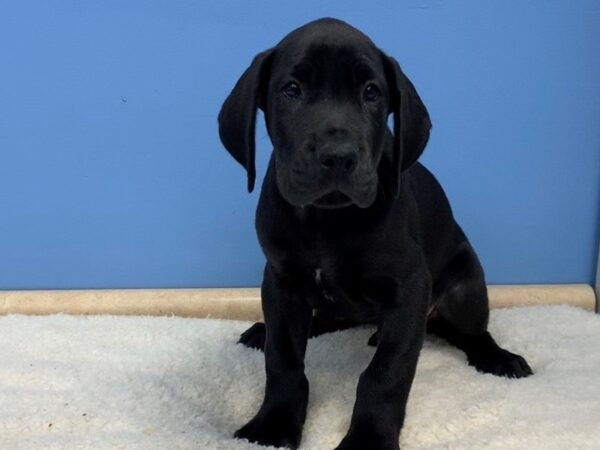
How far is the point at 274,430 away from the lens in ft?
6.29

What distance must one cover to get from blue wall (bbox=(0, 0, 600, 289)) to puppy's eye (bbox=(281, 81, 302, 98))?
987 mm

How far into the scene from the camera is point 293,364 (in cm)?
203

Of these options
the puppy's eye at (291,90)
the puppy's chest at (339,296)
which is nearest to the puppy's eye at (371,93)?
the puppy's eye at (291,90)

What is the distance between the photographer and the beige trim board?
2947 mm

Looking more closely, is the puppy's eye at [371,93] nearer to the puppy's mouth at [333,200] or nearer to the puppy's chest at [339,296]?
the puppy's mouth at [333,200]

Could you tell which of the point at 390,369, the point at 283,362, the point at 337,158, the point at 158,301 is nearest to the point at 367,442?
the point at 390,369

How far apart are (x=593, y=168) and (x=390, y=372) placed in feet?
5.14

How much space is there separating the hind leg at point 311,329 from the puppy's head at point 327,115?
86 centimetres

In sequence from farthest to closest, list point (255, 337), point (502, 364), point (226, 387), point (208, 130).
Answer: point (208, 130) → point (255, 337) → point (502, 364) → point (226, 387)

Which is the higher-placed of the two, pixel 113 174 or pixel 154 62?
pixel 154 62

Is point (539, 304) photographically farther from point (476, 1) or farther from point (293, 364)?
point (293, 364)

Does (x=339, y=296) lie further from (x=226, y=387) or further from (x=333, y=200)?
(x=226, y=387)

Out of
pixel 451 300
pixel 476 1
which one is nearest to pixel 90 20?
pixel 476 1

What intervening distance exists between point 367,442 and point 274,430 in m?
0.25
